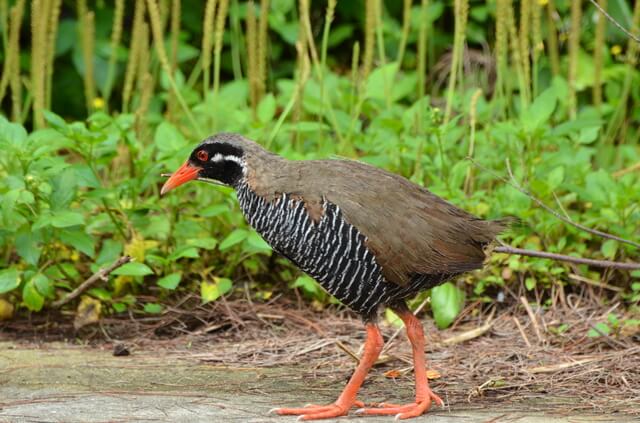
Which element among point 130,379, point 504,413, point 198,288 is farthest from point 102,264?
point 504,413

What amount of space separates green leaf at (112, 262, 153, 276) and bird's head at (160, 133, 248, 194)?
2.01ft

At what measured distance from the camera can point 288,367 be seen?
215 inches

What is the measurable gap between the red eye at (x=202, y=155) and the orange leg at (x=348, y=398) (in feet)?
3.59

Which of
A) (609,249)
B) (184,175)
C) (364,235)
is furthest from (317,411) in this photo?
(609,249)

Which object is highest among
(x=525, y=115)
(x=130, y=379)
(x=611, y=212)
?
(x=525, y=115)

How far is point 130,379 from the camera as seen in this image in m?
5.06

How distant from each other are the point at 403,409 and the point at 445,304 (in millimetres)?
1354

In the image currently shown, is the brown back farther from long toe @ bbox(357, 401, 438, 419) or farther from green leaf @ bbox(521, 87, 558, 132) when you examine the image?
green leaf @ bbox(521, 87, 558, 132)

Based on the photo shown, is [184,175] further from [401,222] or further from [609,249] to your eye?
[609,249]

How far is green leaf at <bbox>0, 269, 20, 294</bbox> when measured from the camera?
18.4 feet

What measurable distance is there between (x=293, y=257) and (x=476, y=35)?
493 cm

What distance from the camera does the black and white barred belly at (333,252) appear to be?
15.2 feet

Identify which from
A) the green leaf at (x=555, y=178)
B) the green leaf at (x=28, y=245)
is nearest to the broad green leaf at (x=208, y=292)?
the green leaf at (x=28, y=245)

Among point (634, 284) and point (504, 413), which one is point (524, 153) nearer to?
point (634, 284)
